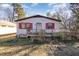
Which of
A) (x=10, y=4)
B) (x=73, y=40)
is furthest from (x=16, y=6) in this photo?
(x=73, y=40)

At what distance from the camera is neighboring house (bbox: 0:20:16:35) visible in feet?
11.5

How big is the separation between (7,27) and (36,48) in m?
0.43

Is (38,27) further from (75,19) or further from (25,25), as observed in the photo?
(75,19)

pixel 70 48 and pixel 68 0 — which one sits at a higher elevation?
pixel 68 0

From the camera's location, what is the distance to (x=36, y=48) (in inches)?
139

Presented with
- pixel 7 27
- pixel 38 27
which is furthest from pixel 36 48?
pixel 7 27

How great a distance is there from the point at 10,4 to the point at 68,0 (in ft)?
2.29

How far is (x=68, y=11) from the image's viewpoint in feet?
11.5

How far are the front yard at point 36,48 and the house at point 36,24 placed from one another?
0.48 feet

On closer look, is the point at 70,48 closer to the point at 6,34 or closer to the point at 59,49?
the point at 59,49

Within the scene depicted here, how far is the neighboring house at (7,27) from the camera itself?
3.50m

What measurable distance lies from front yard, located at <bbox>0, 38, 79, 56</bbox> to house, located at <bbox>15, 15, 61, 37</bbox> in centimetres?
15

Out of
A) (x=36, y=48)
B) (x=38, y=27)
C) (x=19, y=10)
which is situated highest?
(x=19, y=10)

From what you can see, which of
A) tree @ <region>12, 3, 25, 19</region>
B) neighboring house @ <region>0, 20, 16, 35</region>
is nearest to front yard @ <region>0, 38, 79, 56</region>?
neighboring house @ <region>0, 20, 16, 35</region>
